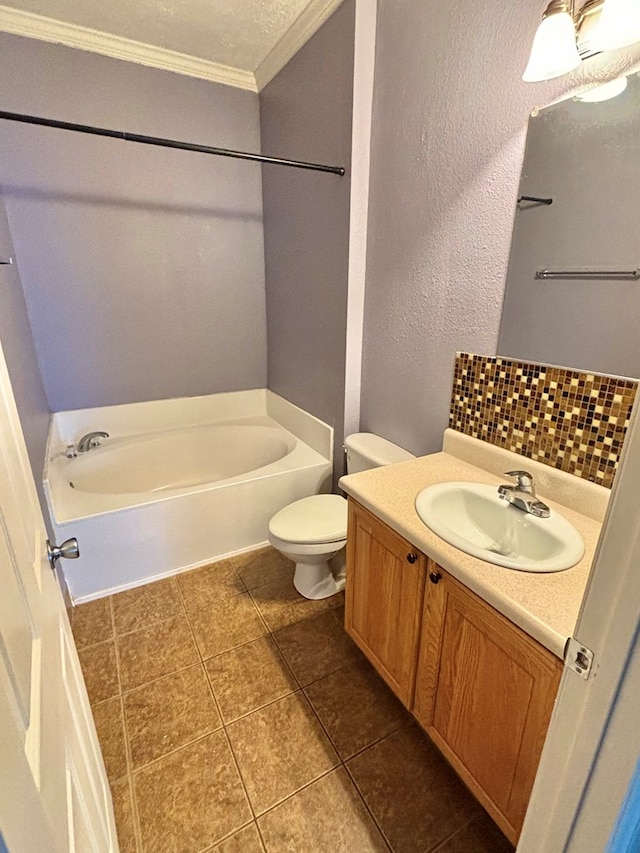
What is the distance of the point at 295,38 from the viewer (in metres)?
2.00

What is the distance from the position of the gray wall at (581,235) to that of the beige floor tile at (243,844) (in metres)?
1.58

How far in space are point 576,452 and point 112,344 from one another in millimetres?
2549

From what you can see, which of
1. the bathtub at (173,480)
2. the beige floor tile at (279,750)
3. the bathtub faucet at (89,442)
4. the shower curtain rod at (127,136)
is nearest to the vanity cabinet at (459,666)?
the beige floor tile at (279,750)

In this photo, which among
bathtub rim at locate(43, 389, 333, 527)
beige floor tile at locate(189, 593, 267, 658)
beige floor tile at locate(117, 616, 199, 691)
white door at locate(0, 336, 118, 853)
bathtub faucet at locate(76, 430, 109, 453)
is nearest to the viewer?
white door at locate(0, 336, 118, 853)

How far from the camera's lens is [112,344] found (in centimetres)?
257

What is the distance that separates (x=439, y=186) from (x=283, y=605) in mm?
1871

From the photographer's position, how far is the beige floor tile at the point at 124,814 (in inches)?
42.7

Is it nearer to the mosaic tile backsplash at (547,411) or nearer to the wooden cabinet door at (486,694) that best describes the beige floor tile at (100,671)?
the wooden cabinet door at (486,694)

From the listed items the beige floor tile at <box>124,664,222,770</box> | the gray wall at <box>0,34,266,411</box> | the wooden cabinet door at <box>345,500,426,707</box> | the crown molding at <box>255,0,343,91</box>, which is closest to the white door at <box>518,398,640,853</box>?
the wooden cabinet door at <box>345,500,426,707</box>

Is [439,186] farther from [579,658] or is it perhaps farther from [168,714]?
[168,714]

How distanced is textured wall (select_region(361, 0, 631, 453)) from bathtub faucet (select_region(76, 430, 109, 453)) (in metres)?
1.75

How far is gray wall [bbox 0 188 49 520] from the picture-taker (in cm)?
162

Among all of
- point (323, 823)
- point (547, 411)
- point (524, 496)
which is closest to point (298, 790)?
point (323, 823)

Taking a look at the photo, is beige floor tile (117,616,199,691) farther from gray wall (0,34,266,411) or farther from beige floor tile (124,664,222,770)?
gray wall (0,34,266,411)
